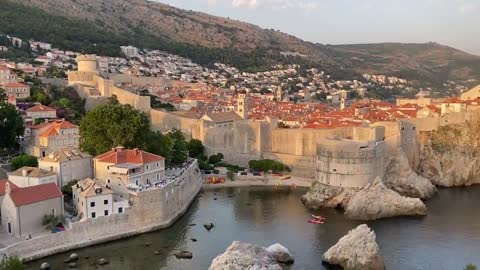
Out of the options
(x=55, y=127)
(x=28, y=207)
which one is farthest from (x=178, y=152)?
(x=28, y=207)

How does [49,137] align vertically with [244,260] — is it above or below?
above

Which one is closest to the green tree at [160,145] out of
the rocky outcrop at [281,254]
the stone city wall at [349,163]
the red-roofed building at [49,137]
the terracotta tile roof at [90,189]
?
the red-roofed building at [49,137]

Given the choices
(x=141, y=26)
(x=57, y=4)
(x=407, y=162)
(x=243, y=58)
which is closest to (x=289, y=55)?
(x=243, y=58)

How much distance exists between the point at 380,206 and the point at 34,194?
513 inches

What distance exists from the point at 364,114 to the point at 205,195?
13.4 m

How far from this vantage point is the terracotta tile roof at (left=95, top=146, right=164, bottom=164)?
66.4 ft

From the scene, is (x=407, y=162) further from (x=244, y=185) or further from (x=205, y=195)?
(x=205, y=195)

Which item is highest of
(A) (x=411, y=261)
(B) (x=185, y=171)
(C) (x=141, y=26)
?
(C) (x=141, y=26)

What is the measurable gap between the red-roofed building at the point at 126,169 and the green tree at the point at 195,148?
883 centimetres

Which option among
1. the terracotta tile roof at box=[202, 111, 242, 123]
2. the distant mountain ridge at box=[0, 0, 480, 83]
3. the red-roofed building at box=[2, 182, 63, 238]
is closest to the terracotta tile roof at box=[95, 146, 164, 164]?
the red-roofed building at box=[2, 182, 63, 238]

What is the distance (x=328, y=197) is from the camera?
24.2 metres

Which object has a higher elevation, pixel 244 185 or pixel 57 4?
pixel 57 4

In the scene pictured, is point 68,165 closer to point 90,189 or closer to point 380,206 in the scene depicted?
point 90,189

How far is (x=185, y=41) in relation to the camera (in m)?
92.6
